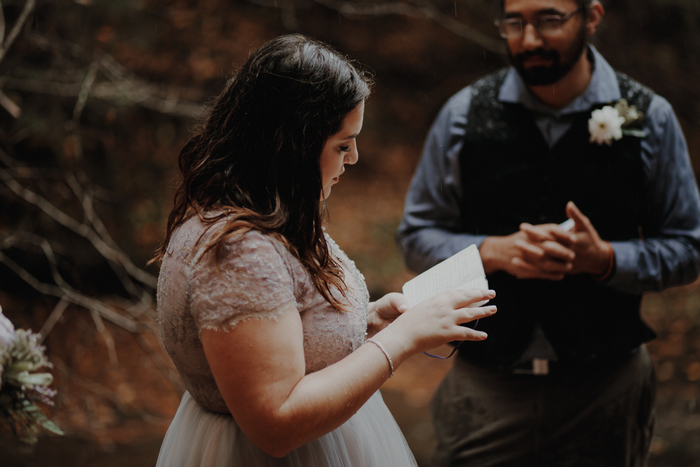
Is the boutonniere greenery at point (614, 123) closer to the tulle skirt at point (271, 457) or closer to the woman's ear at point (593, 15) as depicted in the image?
the woman's ear at point (593, 15)

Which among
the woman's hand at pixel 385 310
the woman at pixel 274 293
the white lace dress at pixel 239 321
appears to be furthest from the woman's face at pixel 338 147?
the woman's hand at pixel 385 310

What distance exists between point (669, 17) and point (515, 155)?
4092 millimetres

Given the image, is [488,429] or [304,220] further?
[488,429]

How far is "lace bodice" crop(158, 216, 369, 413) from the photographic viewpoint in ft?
2.99

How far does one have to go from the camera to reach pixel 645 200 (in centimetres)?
177

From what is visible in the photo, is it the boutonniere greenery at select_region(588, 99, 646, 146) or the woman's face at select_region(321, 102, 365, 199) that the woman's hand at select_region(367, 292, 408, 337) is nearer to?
the woman's face at select_region(321, 102, 365, 199)

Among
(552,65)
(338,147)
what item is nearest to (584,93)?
(552,65)

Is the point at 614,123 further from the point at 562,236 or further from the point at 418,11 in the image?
the point at 418,11

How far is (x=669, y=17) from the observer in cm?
490

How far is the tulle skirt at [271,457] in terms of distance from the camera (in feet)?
3.48

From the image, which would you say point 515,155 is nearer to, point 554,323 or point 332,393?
point 554,323

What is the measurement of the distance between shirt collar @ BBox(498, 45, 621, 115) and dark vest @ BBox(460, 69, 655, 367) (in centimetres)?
3

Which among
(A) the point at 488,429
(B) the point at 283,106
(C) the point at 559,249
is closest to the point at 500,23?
(C) the point at 559,249

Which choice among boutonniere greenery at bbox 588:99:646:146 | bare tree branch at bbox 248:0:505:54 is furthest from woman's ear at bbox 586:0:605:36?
bare tree branch at bbox 248:0:505:54
